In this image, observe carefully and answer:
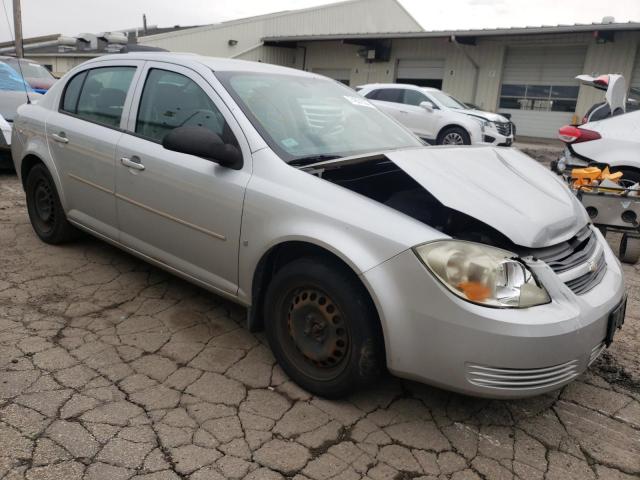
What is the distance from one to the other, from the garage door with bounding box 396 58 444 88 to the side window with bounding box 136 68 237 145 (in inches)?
772

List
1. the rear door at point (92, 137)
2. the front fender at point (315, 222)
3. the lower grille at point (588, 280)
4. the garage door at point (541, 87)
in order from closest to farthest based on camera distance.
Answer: the front fender at point (315, 222) < the lower grille at point (588, 280) < the rear door at point (92, 137) < the garage door at point (541, 87)

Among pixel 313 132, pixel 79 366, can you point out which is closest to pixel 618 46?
pixel 313 132

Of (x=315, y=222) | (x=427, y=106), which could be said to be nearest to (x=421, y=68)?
(x=427, y=106)

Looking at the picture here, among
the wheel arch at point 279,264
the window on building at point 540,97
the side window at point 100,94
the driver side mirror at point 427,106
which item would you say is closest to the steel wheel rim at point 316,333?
the wheel arch at point 279,264

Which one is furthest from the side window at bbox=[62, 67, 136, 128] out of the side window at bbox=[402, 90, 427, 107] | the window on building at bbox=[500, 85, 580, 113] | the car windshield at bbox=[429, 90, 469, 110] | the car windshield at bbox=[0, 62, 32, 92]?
the window on building at bbox=[500, 85, 580, 113]

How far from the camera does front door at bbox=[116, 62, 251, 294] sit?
280cm

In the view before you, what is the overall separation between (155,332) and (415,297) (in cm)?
178

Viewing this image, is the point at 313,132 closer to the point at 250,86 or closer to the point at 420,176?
the point at 250,86

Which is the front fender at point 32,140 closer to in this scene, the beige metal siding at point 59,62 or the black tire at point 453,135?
the black tire at point 453,135

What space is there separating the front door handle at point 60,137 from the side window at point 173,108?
0.87 metres

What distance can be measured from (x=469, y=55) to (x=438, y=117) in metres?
9.59

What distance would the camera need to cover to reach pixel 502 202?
7.97 ft

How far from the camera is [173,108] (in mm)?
3223

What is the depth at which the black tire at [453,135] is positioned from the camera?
11.9 metres
